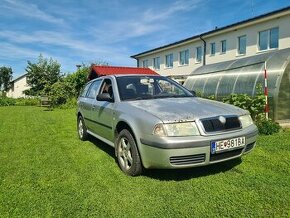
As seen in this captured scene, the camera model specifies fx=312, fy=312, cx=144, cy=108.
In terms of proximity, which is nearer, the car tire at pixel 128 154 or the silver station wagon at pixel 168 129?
the silver station wagon at pixel 168 129

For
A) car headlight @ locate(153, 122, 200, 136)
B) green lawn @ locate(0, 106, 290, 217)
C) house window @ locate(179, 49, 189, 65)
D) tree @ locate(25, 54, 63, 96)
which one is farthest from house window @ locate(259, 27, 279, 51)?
tree @ locate(25, 54, 63, 96)

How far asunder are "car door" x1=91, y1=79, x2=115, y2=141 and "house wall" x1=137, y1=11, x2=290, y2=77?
1478 cm

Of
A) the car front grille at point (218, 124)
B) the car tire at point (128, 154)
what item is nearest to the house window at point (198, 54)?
the car tire at point (128, 154)

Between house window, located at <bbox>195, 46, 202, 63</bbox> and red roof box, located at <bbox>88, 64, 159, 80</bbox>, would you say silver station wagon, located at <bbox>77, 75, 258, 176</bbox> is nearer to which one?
red roof box, located at <bbox>88, 64, 159, 80</bbox>

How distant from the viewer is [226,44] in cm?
2348

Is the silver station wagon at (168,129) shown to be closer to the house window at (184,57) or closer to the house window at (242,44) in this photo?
the house window at (242,44)

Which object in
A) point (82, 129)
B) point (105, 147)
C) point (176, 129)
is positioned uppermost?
point (176, 129)

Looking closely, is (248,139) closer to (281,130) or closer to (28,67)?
(281,130)

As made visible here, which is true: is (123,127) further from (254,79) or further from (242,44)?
(242,44)

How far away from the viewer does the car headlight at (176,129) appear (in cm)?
424

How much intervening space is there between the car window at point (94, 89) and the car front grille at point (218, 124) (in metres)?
3.47

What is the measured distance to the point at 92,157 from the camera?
6371 millimetres

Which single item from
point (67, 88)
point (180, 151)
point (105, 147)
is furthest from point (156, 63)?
point (180, 151)

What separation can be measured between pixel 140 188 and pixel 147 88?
2.26 meters
